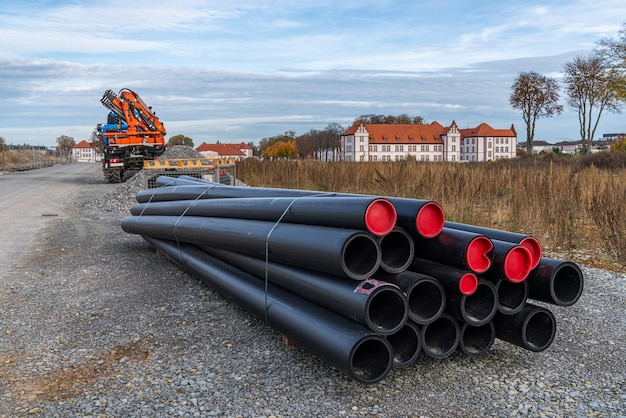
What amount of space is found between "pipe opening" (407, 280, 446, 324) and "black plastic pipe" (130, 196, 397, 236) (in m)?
0.50

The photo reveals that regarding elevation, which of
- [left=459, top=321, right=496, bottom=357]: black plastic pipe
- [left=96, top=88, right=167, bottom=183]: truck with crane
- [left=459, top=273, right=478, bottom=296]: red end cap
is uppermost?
[left=96, top=88, right=167, bottom=183]: truck with crane

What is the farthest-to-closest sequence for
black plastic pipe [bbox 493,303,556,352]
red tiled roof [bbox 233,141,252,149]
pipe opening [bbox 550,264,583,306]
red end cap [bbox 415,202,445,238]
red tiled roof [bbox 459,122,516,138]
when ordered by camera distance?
red tiled roof [bbox 233,141,252,149] < red tiled roof [bbox 459,122,516,138] < pipe opening [bbox 550,264,583,306] < black plastic pipe [bbox 493,303,556,352] < red end cap [bbox 415,202,445,238]

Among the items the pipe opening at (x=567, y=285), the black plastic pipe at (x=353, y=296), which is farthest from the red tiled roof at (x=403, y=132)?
the black plastic pipe at (x=353, y=296)

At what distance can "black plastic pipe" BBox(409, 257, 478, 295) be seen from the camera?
150 inches

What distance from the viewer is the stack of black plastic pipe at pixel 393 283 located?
144 inches

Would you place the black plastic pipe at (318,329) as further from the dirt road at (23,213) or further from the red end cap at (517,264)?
the dirt road at (23,213)

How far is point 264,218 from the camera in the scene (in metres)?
4.95

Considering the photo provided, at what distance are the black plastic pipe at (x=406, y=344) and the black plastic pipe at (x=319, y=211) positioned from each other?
706 mm

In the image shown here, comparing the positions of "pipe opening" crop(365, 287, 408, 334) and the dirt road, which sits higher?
"pipe opening" crop(365, 287, 408, 334)

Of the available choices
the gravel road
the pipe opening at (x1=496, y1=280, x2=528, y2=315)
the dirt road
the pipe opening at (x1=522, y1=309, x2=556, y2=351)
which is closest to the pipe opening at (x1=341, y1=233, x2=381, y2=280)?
the gravel road

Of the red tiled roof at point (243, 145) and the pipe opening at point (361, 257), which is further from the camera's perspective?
the red tiled roof at point (243, 145)

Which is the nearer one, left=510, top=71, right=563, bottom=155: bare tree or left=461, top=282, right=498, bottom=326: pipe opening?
left=461, top=282, right=498, bottom=326: pipe opening

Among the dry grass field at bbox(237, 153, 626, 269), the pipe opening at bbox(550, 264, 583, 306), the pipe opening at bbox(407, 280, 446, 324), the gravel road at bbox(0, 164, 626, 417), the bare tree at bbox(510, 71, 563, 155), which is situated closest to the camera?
the gravel road at bbox(0, 164, 626, 417)

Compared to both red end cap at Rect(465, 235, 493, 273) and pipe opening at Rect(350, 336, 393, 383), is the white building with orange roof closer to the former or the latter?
red end cap at Rect(465, 235, 493, 273)
